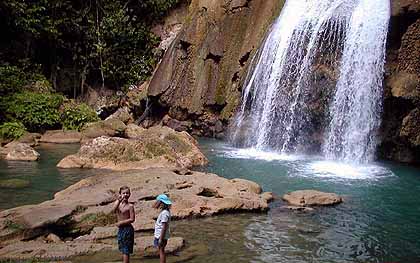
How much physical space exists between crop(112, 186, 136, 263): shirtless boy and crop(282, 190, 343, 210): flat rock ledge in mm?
5162

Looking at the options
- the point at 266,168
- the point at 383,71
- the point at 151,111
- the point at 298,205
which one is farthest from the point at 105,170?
the point at 151,111

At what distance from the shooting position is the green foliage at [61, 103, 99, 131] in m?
24.7

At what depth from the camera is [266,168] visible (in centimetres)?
1588

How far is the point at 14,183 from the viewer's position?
1346cm

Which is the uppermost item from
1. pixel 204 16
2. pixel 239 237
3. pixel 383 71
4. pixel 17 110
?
pixel 204 16

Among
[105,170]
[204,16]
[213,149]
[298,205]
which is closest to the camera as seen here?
[298,205]

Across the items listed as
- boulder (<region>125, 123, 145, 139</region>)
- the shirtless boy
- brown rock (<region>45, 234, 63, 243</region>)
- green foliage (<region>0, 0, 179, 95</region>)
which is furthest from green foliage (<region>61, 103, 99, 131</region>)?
the shirtless boy

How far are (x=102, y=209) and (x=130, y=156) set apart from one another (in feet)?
20.1

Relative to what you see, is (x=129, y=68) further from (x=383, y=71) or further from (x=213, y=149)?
(x=383, y=71)

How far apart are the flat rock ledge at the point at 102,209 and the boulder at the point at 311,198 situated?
0.54 m

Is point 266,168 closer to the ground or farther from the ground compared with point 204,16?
closer to the ground

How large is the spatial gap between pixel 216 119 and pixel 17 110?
31.6ft

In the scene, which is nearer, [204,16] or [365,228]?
[365,228]

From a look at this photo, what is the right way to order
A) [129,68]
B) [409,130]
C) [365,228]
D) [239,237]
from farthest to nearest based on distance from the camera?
[129,68] < [409,130] < [365,228] < [239,237]
